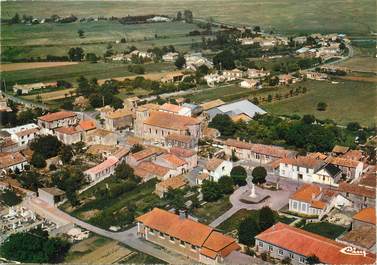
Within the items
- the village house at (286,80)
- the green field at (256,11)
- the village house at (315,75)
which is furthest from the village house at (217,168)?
the green field at (256,11)

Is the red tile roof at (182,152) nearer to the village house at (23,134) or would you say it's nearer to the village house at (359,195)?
the village house at (359,195)

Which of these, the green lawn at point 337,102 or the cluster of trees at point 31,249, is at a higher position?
the cluster of trees at point 31,249

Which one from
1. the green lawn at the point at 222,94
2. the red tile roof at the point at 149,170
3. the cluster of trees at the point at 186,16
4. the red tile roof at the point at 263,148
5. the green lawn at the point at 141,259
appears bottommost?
the green lawn at the point at 222,94

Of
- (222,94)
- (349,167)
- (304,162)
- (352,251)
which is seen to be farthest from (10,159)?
(222,94)

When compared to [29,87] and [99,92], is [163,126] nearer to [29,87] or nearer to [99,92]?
[99,92]

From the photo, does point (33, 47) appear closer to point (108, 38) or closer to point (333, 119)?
point (108, 38)

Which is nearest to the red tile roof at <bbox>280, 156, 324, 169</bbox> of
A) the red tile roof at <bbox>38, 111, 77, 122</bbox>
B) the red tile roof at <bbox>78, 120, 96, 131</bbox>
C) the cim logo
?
the cim logo

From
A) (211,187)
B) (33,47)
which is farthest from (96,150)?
(33,47)
